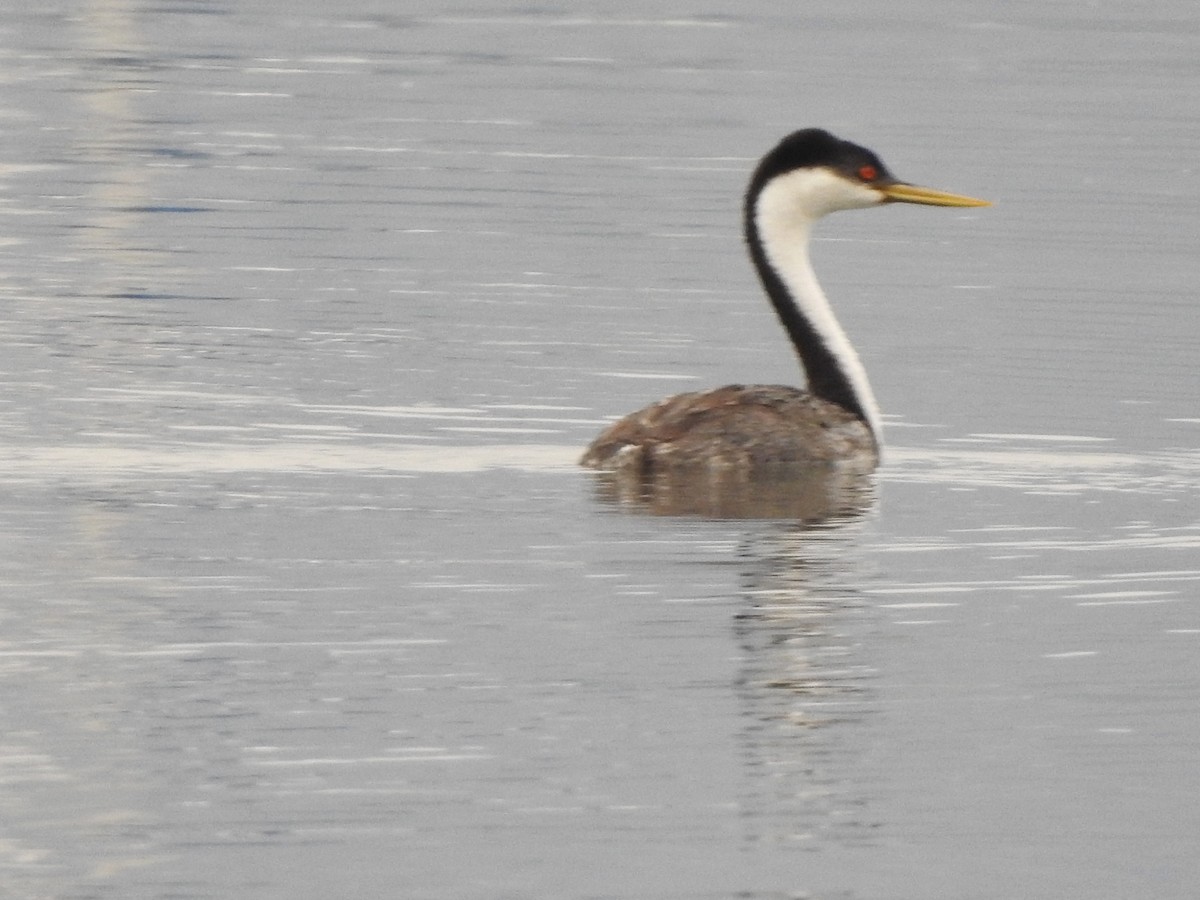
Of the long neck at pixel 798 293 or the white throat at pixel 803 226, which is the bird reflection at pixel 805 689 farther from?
the white throat at pixel 803 226

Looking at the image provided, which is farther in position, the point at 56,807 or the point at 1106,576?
the point at 1106,576

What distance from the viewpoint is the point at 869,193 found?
1573cm

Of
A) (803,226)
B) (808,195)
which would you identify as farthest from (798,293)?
(808,195)

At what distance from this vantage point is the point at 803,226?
51.8 ft

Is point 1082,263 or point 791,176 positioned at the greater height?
point 791,176

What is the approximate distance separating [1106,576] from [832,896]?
4220 millimetres

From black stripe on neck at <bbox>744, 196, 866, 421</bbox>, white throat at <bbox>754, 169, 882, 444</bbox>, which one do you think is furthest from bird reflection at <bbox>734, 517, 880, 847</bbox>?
white throat at <bbox>754, 169, 882, 444</bbox>

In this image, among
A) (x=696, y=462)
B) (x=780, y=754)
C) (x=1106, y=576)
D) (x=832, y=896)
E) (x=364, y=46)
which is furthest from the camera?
(x=364, y=46)

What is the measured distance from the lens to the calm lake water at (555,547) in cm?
859

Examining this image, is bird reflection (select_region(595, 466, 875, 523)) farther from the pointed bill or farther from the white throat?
the pointed bill

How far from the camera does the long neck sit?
15492 millimetres

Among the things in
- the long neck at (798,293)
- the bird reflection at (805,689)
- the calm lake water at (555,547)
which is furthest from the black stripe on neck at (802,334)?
the bird reflection at (805,689)

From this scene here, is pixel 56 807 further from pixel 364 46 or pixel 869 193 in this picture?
pixel 364 46

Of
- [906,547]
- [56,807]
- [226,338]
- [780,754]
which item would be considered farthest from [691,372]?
[56,807]
